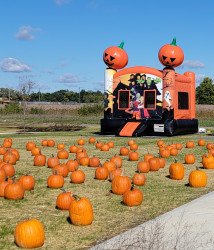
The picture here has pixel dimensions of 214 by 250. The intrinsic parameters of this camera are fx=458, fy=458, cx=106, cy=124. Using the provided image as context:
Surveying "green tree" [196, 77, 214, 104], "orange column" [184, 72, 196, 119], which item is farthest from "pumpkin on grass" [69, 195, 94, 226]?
"green tree" [196, 77, 214, 104]

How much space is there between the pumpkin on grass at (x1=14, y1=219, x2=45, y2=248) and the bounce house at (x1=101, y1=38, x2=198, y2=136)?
17.4 meters

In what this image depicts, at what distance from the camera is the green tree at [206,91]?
301 feet

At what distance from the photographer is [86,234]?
5.94 m

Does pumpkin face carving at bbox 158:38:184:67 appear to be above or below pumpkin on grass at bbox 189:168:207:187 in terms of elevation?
above

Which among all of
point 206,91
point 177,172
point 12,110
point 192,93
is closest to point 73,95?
point 206,91

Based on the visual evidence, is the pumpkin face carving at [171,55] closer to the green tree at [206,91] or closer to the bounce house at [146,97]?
the bounce house at [146,97]

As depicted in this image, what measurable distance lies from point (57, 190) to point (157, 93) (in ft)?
50.4

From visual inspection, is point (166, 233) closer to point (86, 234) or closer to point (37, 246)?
point (86, 234)

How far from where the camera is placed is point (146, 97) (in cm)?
2388

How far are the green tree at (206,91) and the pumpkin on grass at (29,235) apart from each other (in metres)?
88.8

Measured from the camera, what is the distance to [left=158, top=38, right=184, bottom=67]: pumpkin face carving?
23.0 metres

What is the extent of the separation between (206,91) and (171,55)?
2850 inches

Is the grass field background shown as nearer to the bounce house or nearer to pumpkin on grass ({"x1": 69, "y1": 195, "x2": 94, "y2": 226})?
pumpkin on grass ({"x1": 69, "y1": 195, "x2": 94, "y2": 226})

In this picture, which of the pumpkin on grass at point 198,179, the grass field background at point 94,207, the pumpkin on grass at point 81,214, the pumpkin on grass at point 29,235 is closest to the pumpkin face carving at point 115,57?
the grass field background at point 94,207
